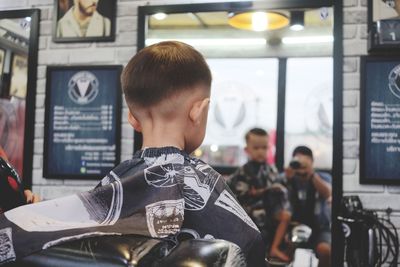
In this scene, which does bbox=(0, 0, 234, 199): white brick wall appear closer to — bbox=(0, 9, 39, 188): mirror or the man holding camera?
bbox=(0, 9, 39, 188): mirror

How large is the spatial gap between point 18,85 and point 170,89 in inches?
84.3

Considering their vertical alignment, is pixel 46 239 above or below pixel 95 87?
below

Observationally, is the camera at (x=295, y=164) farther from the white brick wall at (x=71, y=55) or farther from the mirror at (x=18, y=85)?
the mirror at (x=18, y=85)

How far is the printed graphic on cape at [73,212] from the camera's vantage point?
0.64m

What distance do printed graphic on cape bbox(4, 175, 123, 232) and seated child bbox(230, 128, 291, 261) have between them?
329cm

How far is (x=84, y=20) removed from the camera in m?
2.79

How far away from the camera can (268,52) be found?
17.9 ft

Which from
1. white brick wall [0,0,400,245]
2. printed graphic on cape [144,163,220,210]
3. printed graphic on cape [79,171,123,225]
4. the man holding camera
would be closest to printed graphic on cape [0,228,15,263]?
printed graphic on cape [79,171,123,225]

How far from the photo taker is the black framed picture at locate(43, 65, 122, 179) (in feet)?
8.96

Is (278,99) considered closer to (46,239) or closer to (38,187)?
(38,187)

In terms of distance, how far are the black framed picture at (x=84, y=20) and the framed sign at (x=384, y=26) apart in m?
1.36

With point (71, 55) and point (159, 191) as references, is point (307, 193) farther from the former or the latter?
point (159, 191)

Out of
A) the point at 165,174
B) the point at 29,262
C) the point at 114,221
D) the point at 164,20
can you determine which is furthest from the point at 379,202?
the point at 29,262

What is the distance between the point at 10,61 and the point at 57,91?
0.38 m
